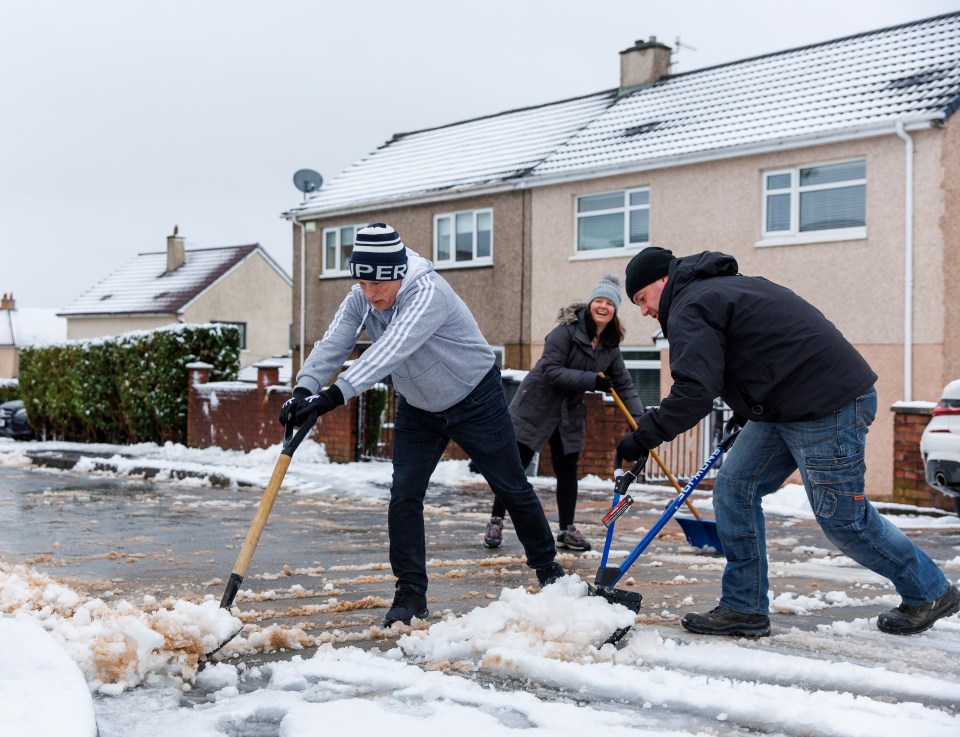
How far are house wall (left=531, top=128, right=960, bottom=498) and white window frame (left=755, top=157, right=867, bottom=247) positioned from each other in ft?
0.28

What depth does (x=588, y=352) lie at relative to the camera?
7.54 m

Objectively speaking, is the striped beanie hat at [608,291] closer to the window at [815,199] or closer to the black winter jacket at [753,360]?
the black winter jacket at [753,360]

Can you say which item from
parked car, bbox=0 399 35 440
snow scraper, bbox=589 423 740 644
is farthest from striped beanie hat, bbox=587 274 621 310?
parked car, bbox=0 399 35 440

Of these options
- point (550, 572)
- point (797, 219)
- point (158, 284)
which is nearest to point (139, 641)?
point (550, 572)

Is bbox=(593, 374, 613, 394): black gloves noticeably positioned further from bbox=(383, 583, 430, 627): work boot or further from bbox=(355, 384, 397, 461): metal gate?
bbox=(355, 384, 397, 461): metal gate

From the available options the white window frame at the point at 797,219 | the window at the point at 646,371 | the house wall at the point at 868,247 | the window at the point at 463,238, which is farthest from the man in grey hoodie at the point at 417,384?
the window at the point at 463,238

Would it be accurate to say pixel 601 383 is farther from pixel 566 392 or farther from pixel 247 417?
pixel 247 417

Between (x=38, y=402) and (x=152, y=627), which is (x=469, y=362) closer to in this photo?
(x=152, y=627)

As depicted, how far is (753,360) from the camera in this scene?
440 centimetres

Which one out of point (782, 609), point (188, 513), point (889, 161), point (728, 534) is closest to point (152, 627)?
point (728, 534)

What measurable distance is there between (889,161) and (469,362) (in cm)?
1326

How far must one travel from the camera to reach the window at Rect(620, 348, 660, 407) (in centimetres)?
1953

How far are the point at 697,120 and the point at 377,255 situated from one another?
1669 centimetres

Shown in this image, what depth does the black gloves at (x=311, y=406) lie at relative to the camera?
4.50 metres
